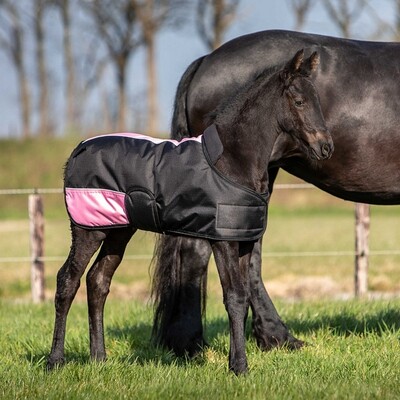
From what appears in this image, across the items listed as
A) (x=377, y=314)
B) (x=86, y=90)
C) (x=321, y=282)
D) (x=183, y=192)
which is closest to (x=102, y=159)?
(x=183, y=192)

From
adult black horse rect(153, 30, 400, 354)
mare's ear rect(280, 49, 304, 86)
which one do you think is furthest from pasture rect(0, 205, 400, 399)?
mare's ear rect(280, 49, 304, 86)

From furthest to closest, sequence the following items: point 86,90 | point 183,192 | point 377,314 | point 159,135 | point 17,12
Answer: point 86,90 → point 17,12 → point 159,135 → point 377,314 → point 183,192

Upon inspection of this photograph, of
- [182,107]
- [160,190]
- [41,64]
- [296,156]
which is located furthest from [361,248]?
[41,64]

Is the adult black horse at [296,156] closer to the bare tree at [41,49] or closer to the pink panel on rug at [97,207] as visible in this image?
the pink panel on rug at [97,207]

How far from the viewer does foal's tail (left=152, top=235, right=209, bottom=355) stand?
19.2 feet

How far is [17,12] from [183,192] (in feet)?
103

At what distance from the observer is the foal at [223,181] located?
4.73 m

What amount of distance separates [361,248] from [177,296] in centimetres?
433

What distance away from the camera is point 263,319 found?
6.21 meters

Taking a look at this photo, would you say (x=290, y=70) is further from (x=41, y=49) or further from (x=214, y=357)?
(x=41, y=49)

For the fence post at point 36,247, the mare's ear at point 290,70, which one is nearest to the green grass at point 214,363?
the mare's ear at point 290,70

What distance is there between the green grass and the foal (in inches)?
13.2

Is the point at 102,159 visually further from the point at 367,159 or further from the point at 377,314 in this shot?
the point at 377,314

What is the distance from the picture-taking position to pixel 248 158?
15.9 ft
